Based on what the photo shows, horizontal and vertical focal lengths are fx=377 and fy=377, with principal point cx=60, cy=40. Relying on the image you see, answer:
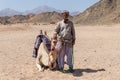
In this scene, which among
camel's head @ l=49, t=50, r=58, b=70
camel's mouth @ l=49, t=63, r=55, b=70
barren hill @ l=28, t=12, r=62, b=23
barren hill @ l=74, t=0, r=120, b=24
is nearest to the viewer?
camel's head @ l=49, t=50, r=58, b=70

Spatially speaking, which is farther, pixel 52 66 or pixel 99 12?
pixel 99 12

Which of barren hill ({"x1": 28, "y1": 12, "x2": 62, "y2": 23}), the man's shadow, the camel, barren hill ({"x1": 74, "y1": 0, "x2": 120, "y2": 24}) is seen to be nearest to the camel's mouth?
the camel

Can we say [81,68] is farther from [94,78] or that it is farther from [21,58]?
[21,58]

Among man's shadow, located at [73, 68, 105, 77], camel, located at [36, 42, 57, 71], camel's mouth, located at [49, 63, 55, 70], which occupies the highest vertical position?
camel, located at [36, 42, 57, 71]

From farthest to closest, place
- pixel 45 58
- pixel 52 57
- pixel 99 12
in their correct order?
pixel 99 12, pixel 45 58, pixel 52 57

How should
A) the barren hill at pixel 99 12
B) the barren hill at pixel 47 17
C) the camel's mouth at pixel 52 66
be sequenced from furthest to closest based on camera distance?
the barren hill at pixel 47 17 < the barren hill at pixel 99 12 < the camel's mouth at pixel 52 66

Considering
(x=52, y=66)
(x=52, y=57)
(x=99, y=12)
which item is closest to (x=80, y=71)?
(x=52, y=66)

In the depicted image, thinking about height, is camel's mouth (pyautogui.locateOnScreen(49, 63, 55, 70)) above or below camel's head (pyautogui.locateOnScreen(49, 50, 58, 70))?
below

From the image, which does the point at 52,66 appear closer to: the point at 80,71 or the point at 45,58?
the point at 45,58

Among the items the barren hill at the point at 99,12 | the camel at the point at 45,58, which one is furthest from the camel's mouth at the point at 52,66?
the barren hill at the point at 99,12

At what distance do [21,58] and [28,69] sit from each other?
2.92 metres

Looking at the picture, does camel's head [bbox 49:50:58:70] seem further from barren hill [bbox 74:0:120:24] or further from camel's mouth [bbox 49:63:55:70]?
barren hill [bbox 74:0:120:24]

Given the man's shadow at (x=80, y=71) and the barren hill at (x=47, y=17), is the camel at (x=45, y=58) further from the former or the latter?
the barren hill at (x=47, y=17)

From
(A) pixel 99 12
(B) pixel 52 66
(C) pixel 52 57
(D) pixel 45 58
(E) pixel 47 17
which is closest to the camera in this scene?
(C) pixel 52 57
